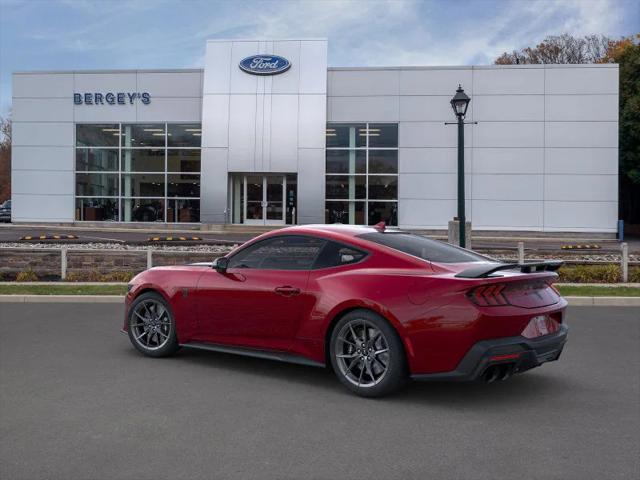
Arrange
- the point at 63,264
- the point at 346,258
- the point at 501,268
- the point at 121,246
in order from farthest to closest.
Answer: the point at 121,246 < the point at 63,264 < the point at 346,258 < the point at 501,268

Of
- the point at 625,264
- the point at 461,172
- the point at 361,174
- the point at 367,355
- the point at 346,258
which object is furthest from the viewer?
the point at 361,174

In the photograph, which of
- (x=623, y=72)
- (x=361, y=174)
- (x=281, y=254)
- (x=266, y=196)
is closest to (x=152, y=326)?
(x=281, y=254)

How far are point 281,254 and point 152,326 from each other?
182 centimetres

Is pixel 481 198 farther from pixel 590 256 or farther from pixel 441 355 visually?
pixel 441 355

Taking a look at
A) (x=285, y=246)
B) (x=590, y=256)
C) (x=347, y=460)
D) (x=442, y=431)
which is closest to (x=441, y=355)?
(x=442, y=431)

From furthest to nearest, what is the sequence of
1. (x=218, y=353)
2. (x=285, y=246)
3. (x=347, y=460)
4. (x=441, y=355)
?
(x=218, y=353) < (x=285, y=246) < (x=441, y=355) < (x=347, y=460)

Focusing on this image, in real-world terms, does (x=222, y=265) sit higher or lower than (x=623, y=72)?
lower

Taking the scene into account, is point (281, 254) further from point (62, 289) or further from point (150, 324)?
point (62, 289)

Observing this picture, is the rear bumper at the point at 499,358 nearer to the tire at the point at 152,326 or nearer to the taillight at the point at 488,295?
the taillight at the point at 488,295

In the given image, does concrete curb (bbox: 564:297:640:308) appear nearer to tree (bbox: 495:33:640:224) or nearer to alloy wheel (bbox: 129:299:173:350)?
alloy wheel (bbox: 129:299:173:350)

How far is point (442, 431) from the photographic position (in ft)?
14.9

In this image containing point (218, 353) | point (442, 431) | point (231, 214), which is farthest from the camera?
point (231, 214)

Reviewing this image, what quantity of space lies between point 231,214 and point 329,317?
2770 centimetres

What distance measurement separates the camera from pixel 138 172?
3372 centimetres
